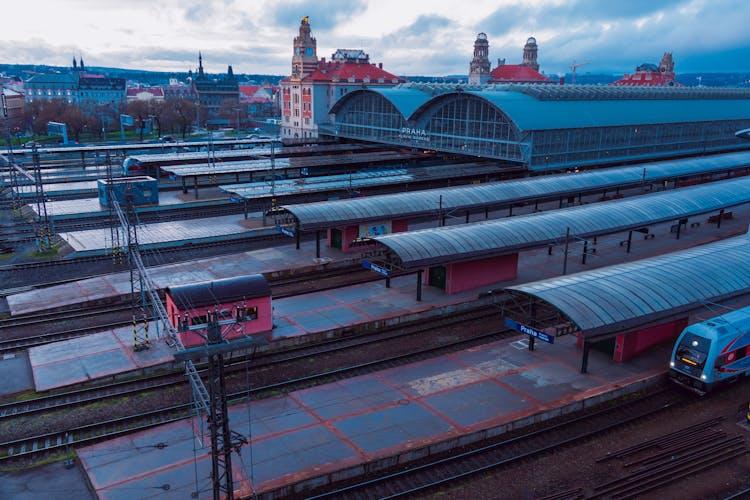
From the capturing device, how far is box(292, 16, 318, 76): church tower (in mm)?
117000

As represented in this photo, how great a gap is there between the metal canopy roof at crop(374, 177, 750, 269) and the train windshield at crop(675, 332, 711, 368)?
11.9 metres

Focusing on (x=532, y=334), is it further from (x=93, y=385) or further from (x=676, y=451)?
(x=93, y=385)

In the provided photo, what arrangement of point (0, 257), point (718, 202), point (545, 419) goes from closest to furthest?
point (545, 419) < point (0, 257) < point (718, 202)

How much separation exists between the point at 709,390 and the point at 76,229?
47.7 meters

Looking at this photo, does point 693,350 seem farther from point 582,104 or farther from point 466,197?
point 582,104

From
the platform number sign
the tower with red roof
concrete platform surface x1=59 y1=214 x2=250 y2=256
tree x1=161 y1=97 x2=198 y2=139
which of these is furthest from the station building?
tree x1=161 y1=97 x2=198 y2=139

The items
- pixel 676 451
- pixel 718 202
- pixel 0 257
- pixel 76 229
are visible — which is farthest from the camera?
pixel 76 229

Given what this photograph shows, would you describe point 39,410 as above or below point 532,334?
below

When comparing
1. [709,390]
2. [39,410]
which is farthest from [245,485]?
[709,390]

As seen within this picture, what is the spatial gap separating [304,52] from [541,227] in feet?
306

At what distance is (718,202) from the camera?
46.7 meters

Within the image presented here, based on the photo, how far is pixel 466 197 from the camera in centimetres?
4594

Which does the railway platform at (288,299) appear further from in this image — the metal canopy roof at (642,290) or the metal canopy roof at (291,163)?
the metal canopy roof at (291,163)

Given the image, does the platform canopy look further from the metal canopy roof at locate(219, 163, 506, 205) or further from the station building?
the station building
